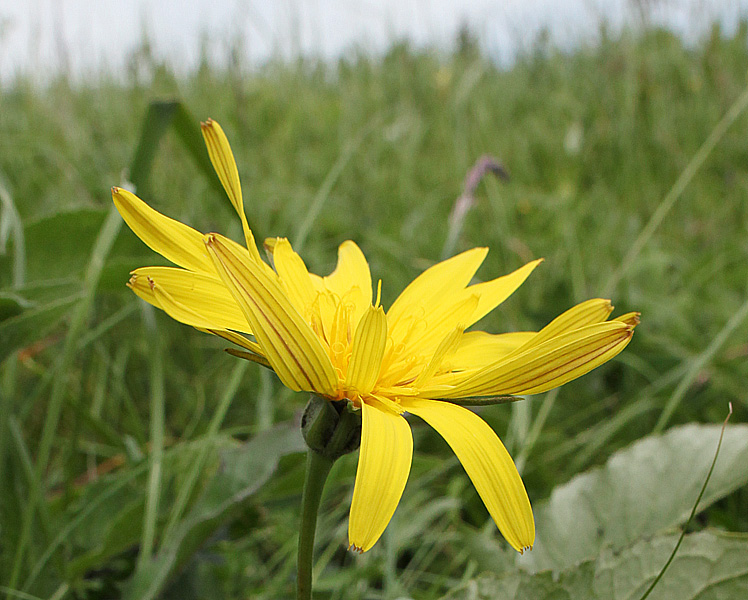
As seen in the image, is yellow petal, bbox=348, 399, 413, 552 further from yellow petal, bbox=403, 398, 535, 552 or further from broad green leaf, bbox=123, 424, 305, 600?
broad green leaf, bbox=123, 424, 305, 600

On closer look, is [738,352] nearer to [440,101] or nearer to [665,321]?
[665,321]

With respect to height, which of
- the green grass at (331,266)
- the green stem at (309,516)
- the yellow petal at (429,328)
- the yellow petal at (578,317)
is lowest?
the green grass at (331,266)

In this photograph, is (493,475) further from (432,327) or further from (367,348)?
(432,327)

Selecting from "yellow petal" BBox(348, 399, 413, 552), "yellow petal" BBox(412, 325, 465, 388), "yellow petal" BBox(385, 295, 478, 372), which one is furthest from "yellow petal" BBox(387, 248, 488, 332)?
"yellow petal" BBox(348, 399, 413, 552)

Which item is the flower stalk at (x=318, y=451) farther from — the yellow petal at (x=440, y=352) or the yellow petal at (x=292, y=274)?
the yellow petal at (x=292, y=274)

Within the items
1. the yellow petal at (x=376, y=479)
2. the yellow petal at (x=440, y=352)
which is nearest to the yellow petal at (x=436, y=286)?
the yellow petal at (x=440, y=352)

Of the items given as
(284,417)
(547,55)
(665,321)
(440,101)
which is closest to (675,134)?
(440,101)

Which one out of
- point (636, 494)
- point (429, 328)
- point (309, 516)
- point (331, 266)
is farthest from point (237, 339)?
point (331, 266)
